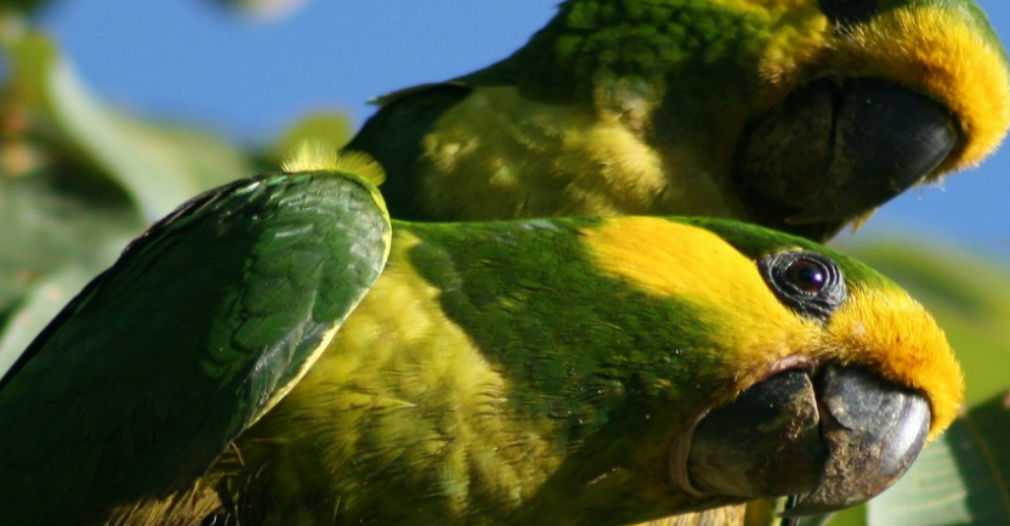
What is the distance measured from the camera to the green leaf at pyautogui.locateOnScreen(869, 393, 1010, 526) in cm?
367

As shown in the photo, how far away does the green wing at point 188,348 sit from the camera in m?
2.98

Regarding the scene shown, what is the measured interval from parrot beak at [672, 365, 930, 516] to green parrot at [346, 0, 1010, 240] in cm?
146

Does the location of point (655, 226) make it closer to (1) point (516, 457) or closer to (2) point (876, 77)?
(1) point (516, 457)

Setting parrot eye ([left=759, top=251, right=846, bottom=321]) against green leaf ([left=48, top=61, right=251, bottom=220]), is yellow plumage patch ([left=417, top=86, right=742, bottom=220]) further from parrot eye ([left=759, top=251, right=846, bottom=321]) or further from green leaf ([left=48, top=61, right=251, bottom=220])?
parrot eye ([left=759, top=251, right=846, bottom=321])

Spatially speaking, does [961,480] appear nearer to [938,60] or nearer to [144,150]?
[938,60]

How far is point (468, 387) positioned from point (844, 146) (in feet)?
6.54

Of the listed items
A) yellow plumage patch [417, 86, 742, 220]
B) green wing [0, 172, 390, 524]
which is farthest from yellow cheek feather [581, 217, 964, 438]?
yellow plumage patch [417, 86, 742, 220]

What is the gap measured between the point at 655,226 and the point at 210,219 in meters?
0.86

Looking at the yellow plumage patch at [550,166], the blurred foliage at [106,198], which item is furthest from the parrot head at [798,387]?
the yellow plumage patch at [550,166]

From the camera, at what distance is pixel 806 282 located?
3158 mm

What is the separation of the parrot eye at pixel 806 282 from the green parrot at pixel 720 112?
1.28m

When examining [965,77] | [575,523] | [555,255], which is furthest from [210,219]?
[965,77]

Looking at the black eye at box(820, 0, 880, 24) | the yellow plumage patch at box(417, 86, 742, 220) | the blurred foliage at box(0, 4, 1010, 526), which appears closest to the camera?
the blurred foliage at box(0, 4, 1010, 526)

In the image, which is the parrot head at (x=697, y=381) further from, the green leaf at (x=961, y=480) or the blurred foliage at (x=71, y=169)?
the blurred foliage at (x=71, y=169)
